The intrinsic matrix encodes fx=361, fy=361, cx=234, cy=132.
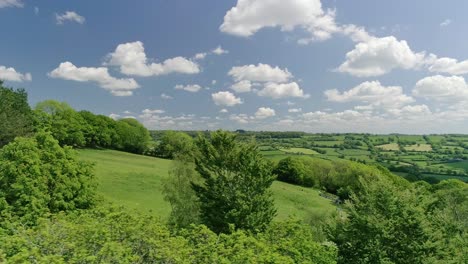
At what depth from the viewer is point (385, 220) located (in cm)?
2500

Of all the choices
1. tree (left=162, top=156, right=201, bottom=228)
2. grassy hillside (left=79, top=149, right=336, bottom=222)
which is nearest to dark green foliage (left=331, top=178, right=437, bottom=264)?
tree (left=162, top=156, right=201, bottom=228)

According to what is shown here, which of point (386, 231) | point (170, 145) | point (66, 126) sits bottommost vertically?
point (386, 231)

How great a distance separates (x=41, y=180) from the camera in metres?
29.3

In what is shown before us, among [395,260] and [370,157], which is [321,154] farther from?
[395,260]

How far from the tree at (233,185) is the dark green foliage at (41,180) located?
35.3ft

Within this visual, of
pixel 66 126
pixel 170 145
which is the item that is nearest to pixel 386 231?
pixel 66 126

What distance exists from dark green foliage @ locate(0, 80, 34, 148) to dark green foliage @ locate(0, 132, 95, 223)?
48451mm

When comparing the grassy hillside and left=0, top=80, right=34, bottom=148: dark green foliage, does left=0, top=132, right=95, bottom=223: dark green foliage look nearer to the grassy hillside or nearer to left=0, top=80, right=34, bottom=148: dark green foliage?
the grassy hillside

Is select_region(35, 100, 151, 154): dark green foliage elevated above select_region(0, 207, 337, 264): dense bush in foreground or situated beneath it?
elevated above

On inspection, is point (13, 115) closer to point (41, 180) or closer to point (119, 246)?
point (41, 180)

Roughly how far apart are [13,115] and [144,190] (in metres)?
38.2

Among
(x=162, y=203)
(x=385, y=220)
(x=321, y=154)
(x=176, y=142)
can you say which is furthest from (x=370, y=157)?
(x=385, y=220)

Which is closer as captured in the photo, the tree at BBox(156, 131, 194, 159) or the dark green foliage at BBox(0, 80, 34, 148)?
the dark green foliage at BBox(0, 80, 34, 148)

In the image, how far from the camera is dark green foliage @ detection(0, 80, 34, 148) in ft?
239
